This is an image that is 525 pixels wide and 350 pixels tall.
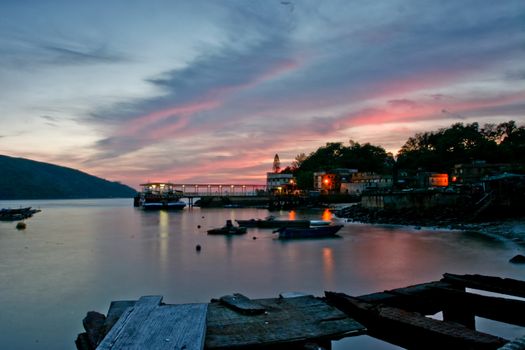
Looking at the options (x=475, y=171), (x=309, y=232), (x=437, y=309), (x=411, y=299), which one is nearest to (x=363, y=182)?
(x=475, y=171)

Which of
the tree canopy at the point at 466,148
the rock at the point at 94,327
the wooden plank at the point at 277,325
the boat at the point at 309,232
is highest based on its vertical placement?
the tree canopy at the point at 466,148

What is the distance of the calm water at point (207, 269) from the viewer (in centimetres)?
1720

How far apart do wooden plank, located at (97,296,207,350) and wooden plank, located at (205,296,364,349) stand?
0.79ft

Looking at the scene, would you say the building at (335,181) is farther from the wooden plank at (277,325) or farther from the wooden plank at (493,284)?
the wooden plank at (277,325)

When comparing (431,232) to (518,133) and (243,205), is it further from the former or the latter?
(518,133)

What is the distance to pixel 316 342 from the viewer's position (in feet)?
17.1

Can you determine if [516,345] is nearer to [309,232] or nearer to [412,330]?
[412,330]

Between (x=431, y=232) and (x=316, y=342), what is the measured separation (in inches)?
1673

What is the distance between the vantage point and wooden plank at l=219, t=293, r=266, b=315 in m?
6.12

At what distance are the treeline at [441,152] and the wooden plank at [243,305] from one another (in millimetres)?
85675

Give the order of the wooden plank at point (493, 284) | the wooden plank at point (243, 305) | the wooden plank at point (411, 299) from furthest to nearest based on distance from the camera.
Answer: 1. the wooden plank at point (493, 284)
2. the wooden plank at point (411, 299)
3. the wooden plank at point (243, 305)

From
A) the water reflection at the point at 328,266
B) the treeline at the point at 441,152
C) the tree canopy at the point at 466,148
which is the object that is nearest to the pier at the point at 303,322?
the water reflection at the point at 328,266

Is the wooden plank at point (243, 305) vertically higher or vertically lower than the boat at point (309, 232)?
higher

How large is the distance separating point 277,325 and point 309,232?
3895 centimetres
